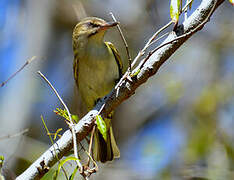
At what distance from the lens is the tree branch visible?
2.26 m

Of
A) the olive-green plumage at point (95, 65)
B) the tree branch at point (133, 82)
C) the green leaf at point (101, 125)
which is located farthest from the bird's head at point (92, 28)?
the green leaf at point (101, 125)

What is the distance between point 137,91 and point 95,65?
386 centimetres

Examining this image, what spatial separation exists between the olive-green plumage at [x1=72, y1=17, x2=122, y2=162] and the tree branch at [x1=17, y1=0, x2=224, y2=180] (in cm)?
152

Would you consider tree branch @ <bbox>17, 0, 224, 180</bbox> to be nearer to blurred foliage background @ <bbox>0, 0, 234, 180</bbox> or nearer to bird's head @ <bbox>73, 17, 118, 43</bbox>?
bird's head @ <bbox>73, 17, 118, 43</bbox>

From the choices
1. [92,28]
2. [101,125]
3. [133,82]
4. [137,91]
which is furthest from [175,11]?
[137,91]

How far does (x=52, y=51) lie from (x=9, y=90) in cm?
128

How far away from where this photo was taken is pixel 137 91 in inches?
311

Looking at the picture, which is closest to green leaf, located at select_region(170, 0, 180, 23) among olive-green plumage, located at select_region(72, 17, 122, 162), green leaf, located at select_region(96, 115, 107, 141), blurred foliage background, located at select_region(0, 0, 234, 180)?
green leaf, located at select_region(96, 115, 107, 141)

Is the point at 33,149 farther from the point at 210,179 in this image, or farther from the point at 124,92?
the point at 124,92

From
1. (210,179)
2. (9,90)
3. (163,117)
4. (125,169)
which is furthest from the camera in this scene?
(163,117)

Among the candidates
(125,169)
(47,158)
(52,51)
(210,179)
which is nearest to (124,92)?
(47,158)

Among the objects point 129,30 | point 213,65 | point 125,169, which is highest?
point 129,30

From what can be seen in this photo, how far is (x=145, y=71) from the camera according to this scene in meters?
2.32

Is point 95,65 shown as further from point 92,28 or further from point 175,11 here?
point 175,11
